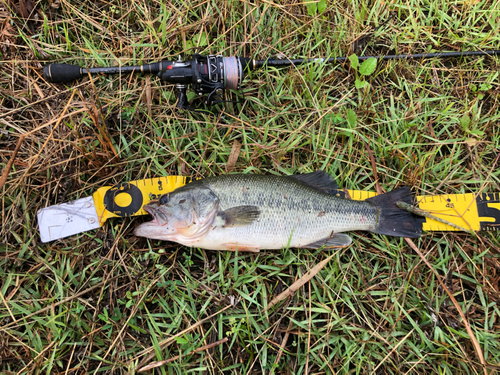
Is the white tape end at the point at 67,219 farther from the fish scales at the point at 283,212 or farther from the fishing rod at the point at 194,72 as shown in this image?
the fishing rod at the point at 194,72

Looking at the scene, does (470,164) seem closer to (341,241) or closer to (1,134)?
(341,241)

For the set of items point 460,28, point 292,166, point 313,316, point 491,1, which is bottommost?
point 313,316

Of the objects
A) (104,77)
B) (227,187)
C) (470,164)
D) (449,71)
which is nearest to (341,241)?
(227,187)

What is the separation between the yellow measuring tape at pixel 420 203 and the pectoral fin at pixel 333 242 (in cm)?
48

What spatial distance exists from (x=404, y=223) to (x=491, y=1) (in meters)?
A: 3.18

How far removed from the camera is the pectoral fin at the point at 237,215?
267cm

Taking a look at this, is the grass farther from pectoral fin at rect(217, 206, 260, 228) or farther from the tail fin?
pectoral fin at rect(217, 206, 260, 228)

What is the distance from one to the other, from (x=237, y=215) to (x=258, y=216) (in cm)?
20

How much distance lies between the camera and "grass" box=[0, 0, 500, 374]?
2676 mm

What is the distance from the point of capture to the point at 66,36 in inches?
127

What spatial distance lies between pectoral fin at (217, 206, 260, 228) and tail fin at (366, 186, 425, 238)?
4.11ft

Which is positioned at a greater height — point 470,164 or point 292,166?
point 292,166

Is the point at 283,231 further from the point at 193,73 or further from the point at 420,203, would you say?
the point at 193,73

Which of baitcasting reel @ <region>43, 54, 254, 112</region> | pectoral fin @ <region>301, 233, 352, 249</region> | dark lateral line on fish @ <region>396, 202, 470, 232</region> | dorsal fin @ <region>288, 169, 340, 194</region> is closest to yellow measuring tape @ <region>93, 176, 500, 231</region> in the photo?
dark lateral line on fish @ <region>396, 202, 470, 232</region>
